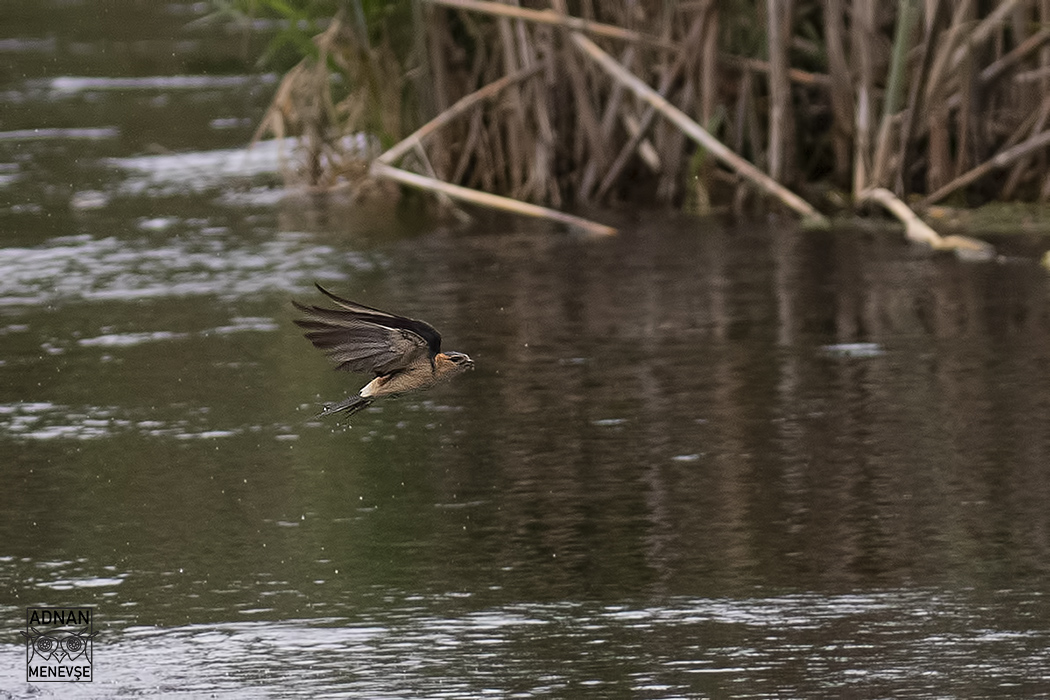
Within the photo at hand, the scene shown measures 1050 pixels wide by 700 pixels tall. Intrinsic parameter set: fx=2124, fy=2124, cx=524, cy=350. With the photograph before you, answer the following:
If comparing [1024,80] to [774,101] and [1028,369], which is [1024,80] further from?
[1028,369]

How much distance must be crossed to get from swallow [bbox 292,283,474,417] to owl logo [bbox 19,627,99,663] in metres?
0.85

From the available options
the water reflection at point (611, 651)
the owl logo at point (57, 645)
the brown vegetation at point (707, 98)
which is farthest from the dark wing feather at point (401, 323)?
the brown vegetation at point (707, 98)

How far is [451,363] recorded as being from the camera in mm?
5316

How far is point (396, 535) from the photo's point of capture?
6.11m

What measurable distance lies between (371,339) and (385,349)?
4cm

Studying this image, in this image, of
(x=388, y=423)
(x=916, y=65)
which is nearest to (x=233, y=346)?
(x=388, y=423)

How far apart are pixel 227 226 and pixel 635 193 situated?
2.27 metres

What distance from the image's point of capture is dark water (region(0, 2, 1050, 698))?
504 cm

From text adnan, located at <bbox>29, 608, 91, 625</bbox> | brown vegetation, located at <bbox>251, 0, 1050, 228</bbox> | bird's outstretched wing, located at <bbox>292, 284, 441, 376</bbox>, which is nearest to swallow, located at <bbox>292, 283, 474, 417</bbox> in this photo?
bird's outstretched wing, located at <bbox>292, 284, 441, 376</bbox>

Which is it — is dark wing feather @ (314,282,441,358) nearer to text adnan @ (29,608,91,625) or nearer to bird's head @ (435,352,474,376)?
bird's head @ (435,352,474,376)

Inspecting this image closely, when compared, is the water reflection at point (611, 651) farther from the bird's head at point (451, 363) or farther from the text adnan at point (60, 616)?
the bird's head at point (451, 363)

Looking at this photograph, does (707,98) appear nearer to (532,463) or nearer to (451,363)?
(532,463)

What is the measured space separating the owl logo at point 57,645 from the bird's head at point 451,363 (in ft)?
3.57

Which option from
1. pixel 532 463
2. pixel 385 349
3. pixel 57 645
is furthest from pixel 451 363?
pixel 532 463
